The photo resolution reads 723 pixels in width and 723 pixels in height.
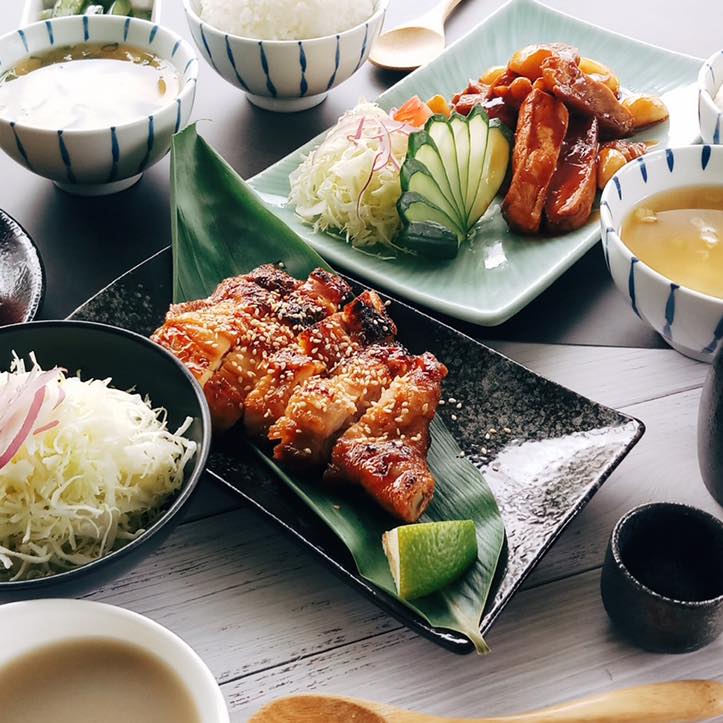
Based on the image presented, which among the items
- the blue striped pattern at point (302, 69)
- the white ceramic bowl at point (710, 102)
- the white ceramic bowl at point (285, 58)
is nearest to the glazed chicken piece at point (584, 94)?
the white ceramic bowl at point (710, 102)

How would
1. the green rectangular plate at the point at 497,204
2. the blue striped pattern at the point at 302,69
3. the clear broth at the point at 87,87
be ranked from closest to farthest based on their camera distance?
the green rectangular plate at the point at 497,204
the clear broth at the point at 87,87
the blue striped pattern at the point at 302,69

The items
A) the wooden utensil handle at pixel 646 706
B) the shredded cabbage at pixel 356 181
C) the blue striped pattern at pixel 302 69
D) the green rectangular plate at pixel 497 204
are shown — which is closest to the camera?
the wooden utensil handle at pixel 646 706

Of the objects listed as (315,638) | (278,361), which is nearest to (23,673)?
(315,638)

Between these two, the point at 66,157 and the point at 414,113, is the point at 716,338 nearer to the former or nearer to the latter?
the point at 414,113

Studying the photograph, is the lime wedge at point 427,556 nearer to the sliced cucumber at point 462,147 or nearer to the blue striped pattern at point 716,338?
the blue striped pattern at point 716,338

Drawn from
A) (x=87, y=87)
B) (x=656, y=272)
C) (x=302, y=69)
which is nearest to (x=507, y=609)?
(x=656, y=272)

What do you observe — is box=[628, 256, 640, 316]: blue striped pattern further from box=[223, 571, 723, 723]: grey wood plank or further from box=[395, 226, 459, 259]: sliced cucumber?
box=[223, 571, 723, 723]: grey wood plank

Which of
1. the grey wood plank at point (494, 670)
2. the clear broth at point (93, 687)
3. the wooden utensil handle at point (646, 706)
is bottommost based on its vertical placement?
the grey wood plank at point (494, 670)
